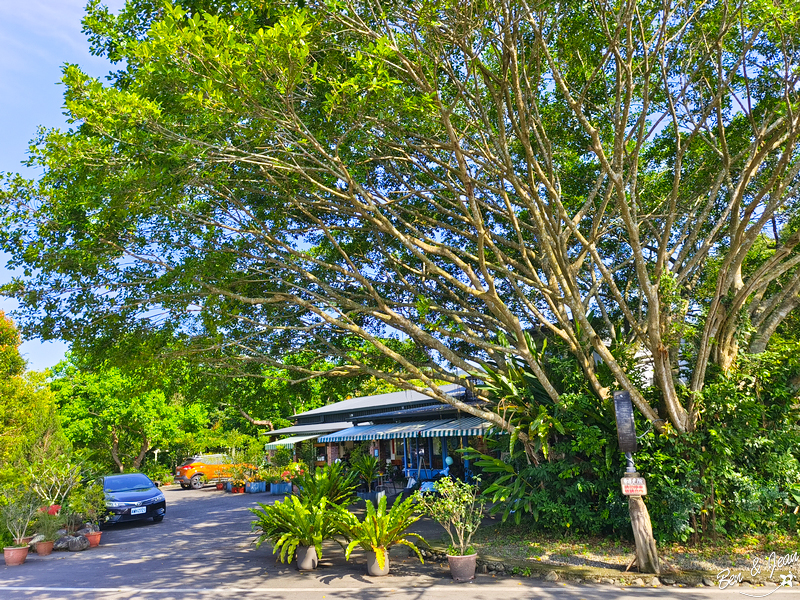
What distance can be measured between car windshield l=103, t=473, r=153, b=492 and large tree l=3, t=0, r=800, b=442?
7.33 metres

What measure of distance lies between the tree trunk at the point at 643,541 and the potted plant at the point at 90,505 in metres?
11.1

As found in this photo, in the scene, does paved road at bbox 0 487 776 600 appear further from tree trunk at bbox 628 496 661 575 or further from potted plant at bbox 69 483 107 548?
tree trunk at bbox 628 496 661 575

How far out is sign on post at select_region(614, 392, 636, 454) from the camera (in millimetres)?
7961

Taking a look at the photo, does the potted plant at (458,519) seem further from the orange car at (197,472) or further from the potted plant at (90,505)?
the orange car at (197,472)

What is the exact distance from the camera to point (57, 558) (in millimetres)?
10977

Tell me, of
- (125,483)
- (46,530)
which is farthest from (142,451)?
(46,530)

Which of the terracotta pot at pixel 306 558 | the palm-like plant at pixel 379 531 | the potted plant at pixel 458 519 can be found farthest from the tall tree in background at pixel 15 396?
the potted plant at pixel 458 519

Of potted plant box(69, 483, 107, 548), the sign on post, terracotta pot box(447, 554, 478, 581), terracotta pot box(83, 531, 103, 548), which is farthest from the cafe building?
terracotta pot box(83, 531, 103, 548)

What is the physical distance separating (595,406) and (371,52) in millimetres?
6770

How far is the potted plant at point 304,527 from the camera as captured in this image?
8805mm

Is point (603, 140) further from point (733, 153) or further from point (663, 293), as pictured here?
point (663, 293)

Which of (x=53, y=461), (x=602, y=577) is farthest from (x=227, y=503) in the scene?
(x=602, y=577)

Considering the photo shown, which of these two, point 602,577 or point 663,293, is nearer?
point 602,577

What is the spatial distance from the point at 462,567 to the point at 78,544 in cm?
876
